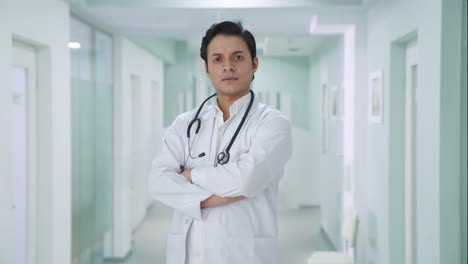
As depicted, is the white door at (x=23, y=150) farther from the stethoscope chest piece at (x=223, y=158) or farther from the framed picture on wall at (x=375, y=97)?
the framed picture on wall at (x=375, y=97)

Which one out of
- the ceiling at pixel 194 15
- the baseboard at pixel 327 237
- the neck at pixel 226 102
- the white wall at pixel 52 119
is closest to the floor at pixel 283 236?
the baseboard at pixel 327 237

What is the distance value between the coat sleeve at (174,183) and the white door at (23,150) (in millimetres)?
1690

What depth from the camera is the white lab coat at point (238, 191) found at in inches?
76.7

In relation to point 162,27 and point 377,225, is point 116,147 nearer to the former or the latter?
point 162,27

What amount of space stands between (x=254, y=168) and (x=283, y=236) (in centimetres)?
482

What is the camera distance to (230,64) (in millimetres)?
1971

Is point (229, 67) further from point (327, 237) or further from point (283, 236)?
point (327, 237)

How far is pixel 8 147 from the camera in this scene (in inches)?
128

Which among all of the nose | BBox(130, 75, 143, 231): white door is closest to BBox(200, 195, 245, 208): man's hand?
the nose

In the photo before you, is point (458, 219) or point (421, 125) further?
point (421, 125)

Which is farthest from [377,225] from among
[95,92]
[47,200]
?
[95,92]

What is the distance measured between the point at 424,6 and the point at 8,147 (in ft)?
7.51

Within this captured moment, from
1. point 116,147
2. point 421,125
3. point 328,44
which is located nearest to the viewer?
point 421,125

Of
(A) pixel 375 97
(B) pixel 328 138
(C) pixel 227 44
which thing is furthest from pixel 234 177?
(B) pixel 328 138
